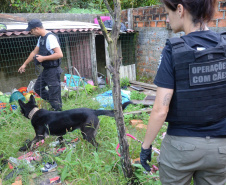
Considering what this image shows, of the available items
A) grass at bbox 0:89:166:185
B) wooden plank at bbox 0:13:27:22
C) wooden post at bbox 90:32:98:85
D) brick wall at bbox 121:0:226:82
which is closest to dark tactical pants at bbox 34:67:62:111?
grass at bbox 0:89:166:185

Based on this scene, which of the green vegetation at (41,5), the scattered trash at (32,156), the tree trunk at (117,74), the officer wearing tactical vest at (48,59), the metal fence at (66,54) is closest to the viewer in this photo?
the tree trunk at (117,74)

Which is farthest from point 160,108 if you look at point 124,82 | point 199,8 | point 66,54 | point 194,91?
point 66,54

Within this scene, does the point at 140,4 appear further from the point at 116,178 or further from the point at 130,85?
the point at 116,178

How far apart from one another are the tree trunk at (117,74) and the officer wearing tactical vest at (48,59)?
2.40m

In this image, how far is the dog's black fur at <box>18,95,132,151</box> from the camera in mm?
2988

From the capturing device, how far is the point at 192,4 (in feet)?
3.81

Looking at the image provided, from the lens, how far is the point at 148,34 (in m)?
6.77

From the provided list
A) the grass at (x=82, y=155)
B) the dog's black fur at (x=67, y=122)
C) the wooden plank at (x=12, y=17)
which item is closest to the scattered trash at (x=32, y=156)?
the grass at (x=82, y=155)

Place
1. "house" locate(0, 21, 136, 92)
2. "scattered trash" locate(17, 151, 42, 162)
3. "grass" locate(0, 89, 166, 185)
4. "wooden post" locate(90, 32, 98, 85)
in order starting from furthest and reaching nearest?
"wooden post" locate(90, 32, 98, 85), "house" locate(0, 21, 136, 92), "scattered trash" locate(17, 151, 42, 162), "grass" locate(0, 89, 166, 185)

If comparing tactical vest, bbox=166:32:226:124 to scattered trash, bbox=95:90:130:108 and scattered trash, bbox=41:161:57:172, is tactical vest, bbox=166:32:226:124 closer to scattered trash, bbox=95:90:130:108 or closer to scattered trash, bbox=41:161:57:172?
scattered trash, bbox=41:161:57:172

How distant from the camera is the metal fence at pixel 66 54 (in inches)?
231

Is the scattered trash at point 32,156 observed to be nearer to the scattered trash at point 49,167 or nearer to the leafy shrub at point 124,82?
the scattered trash at point 49,167

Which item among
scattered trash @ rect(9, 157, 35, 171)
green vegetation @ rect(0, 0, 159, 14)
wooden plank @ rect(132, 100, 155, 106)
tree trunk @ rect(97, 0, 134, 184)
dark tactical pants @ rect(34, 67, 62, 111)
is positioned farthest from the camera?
green vegetation @ rect(0, 0, 159, 14)

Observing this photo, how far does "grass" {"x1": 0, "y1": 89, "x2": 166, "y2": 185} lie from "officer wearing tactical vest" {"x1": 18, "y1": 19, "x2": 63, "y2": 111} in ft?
2.44
